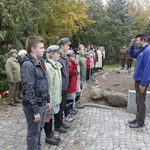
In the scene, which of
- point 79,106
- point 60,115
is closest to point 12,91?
point 79,106

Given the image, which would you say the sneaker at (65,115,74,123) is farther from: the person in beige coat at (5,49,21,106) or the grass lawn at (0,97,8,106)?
the grass lawn at (0,97,8,106)

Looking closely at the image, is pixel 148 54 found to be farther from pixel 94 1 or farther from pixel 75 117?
pixel 94 1

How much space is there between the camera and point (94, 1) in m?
30.2

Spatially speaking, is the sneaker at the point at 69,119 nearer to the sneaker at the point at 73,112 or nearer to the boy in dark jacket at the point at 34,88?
the sneaker at the point at 73,112

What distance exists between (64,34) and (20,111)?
1307 centimetres

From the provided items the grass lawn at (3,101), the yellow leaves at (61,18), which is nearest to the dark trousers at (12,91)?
the grass lawn at (3,101)

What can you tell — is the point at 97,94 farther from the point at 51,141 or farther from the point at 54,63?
the point at 54,63

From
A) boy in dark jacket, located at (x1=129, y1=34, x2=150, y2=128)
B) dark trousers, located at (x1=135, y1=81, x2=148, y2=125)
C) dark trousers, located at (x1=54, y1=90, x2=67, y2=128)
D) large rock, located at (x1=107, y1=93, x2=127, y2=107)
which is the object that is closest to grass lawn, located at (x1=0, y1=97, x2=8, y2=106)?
dark trousers, located at (x1=54, y1=90, x2=67, y2=128)

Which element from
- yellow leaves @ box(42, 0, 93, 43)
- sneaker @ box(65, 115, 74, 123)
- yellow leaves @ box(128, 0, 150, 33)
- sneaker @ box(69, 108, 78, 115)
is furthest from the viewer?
yellow leaves @ box(128, 0, 150, 33)

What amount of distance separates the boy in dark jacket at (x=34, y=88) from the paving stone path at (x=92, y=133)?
3.33 feet

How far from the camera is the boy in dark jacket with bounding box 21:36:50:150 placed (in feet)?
10.9

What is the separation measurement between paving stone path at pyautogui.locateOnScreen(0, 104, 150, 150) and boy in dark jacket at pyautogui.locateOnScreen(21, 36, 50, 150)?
102cm

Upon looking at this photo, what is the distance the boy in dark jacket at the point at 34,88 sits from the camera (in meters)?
3.31

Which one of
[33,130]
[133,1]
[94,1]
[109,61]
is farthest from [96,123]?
[133,1]
